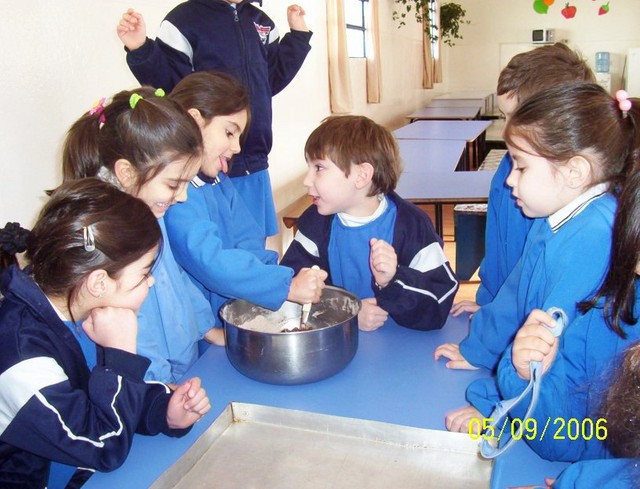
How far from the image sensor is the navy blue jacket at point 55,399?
0.92m

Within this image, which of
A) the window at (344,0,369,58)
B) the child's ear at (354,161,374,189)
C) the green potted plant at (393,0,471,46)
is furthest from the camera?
the green potted plant at (393,0,471,46)

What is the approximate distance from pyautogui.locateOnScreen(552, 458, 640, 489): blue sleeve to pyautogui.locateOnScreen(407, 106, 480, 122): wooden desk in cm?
606

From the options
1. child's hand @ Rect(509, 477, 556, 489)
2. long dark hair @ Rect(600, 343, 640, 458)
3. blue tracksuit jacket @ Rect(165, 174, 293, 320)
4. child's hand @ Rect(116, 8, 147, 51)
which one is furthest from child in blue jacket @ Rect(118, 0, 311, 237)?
long dark hair @ Rect(600, 343, 640, 458)

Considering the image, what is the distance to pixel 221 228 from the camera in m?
1.59

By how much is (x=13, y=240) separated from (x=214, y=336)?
0.50 meters

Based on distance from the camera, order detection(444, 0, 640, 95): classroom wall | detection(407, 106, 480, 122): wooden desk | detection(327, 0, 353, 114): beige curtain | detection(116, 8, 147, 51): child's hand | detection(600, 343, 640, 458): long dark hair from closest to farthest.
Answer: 1. detection(600, 343, 640, 458): long dark hair
2. detection(116, 8, 147, 51): child's hand
3. detection(327, 0, 353, 114): beige curtain
4. detection(407, 106, 480, 122): wooden desk
5. detection(444, 0, 640, 95): classroom wall

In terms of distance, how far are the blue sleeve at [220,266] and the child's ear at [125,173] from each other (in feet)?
0.45

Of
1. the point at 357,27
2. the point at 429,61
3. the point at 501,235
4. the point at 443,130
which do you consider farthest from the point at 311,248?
the point at 429,61

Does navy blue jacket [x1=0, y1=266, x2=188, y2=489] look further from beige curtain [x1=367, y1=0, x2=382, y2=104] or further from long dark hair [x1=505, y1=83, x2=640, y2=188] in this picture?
beige curtain [x1=367, y1=0, x2=382, y2=104]

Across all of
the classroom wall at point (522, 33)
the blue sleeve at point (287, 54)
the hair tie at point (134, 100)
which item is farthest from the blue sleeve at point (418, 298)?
the classroom wall at point (522, 33)

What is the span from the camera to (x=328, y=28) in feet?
Answer: 16.8

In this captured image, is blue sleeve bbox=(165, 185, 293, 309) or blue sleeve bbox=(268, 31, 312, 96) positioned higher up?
blue sleeve bbox=(268, 31, 312, 96)

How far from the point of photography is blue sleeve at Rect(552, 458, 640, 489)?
28.4 inches
